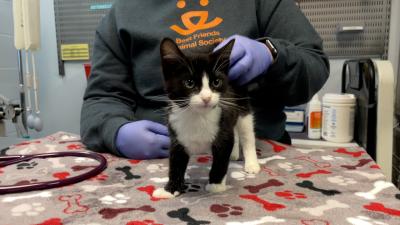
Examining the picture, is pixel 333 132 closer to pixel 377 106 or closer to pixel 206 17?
pixel 377 106

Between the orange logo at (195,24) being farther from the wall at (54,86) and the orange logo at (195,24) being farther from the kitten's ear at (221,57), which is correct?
the wall at (54,86)

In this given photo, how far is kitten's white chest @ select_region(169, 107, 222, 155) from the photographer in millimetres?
615

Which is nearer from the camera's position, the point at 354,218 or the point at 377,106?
the point at 354,218

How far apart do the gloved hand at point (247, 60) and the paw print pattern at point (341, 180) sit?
26cm

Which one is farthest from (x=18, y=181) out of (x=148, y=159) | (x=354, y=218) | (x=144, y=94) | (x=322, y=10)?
(x=322, y=10)

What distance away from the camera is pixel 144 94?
0.98m

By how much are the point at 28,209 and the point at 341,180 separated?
1.81 feet

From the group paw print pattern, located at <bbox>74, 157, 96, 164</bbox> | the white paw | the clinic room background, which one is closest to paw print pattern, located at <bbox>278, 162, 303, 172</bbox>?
the white paw

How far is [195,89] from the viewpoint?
1.88 ft

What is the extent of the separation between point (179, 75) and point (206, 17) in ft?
1.36

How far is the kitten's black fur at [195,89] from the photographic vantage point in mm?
572

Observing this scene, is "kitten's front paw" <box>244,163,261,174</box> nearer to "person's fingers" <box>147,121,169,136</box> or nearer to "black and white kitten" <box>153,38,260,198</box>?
"black and white kitten" <box>153,38,260,198</box>

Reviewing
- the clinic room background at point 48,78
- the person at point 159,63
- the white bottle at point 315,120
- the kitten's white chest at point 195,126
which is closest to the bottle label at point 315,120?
the white bottle at point 315,120

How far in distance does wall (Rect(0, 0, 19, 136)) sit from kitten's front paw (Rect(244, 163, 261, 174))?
47.0 inches
